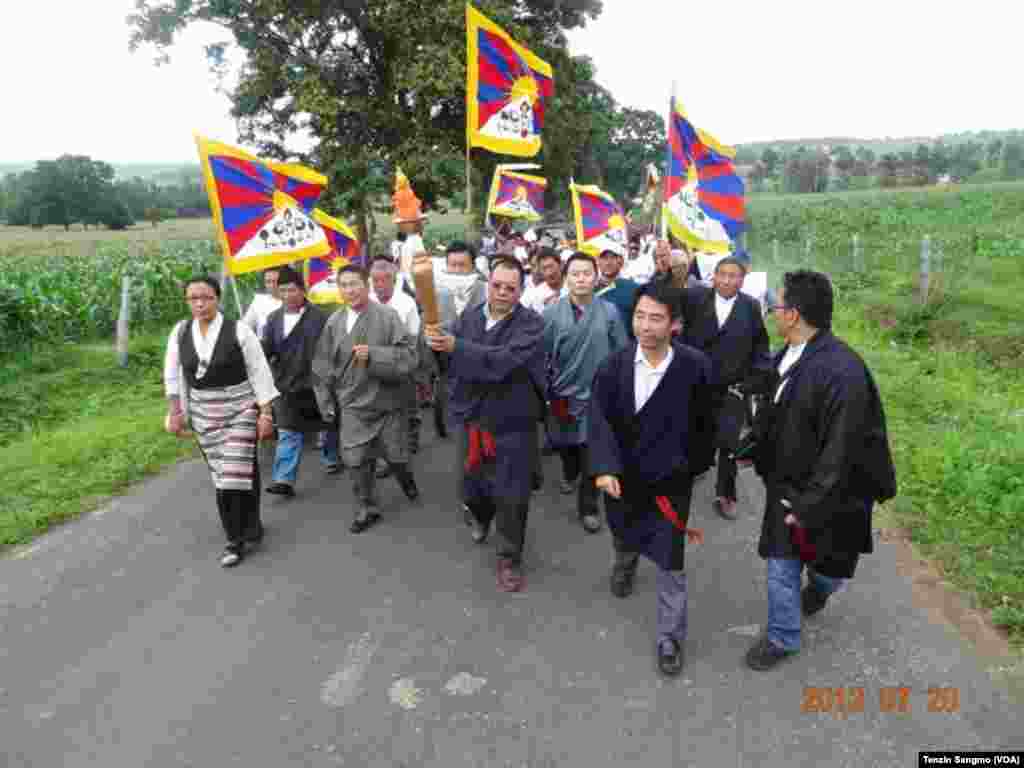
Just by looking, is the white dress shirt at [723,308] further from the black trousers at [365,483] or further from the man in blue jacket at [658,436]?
the black trousers at [365,483]

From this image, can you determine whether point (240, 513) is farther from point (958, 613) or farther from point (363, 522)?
point (958, 613)

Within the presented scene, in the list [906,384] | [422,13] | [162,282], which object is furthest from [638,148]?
[906,384]

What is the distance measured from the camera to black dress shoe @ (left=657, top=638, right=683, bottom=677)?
324 cm

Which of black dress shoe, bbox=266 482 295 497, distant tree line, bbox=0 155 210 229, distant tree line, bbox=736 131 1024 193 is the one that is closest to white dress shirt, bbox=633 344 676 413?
black dress shoe, bbox=266 482 295 497

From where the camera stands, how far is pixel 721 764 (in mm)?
2693

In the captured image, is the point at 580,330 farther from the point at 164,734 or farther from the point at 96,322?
the point at 96,322

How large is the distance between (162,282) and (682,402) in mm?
12568

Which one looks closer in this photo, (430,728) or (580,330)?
(430,728)

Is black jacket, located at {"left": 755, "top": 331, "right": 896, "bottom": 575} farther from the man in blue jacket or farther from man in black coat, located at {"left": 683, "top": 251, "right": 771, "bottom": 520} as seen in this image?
man in black coat, located at {"left": 683, "top": 251, "right": 771, "bottom": 520}

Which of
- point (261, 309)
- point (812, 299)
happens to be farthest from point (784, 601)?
point (261, 309)

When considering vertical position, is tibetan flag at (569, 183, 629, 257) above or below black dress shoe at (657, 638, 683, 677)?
above

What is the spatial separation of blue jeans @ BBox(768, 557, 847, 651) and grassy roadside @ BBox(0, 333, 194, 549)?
502 cm

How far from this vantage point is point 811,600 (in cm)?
365

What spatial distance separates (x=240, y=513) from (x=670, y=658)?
9.42 ft
